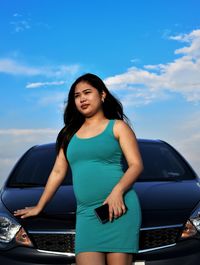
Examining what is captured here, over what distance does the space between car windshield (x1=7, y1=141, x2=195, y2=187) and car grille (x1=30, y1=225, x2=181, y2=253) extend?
3.54 ft

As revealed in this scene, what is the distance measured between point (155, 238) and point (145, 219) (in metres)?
0.15

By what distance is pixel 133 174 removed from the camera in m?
2.72

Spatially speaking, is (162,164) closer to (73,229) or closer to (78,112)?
(73,229)

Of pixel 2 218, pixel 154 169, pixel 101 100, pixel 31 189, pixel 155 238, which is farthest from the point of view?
pixel 154 169

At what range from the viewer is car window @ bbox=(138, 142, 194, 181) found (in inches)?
199

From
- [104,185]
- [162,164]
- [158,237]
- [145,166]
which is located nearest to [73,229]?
[158,237]

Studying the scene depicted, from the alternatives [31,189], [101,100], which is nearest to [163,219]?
[101,100]

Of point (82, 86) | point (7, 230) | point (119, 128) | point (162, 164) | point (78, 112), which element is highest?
point (82, 86)

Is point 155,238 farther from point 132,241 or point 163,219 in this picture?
point 132,241

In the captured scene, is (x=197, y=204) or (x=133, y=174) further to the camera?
(x=197, y=204)

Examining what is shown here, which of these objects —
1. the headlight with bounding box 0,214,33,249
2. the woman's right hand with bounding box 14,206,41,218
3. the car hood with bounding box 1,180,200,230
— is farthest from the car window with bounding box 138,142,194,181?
the woman's right hand with bounding box 14,206,41,218

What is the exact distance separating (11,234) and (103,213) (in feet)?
4.46

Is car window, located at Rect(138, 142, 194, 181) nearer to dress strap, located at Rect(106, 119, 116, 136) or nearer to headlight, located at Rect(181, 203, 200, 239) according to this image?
headlight, located at Rect(181, 203, 200, 239)

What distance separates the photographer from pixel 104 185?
8.98 ft
